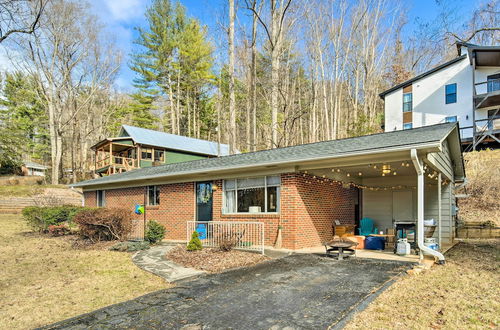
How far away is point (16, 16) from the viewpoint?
11.2 metres

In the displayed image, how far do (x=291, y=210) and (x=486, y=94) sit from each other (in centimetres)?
1816

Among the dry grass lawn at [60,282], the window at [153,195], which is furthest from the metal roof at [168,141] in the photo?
the dry grass lawn at [60,282]

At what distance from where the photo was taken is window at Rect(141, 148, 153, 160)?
26766 mm

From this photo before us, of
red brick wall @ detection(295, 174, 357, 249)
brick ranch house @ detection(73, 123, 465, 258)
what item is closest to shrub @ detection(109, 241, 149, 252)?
brick ranch house @ detection(73, 123, 465, 258)

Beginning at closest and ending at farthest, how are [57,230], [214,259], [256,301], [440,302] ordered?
[440,302] < [256,301] < [214,259] < [57,230]

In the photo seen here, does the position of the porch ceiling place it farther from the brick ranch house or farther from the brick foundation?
the brick foundation

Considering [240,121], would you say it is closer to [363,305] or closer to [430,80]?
[430,80]

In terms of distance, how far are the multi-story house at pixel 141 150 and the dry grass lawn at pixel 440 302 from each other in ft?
76.9

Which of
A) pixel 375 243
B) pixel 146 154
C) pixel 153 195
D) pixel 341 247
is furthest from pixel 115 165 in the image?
pixel 341 247

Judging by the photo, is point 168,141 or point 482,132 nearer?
point 482,132

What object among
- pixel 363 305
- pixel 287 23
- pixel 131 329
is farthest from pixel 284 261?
pixel 287 23

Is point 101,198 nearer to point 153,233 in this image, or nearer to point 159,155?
point 153,233

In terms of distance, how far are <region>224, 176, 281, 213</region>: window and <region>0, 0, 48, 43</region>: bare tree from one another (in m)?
9.02

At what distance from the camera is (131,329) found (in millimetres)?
3971
